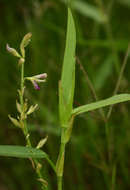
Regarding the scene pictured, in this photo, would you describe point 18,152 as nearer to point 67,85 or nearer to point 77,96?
point 67,85

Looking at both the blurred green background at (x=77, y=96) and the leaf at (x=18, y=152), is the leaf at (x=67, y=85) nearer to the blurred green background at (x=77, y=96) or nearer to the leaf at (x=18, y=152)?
the leaf at (x=18, y=152)

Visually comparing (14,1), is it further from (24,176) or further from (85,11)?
(24,176)

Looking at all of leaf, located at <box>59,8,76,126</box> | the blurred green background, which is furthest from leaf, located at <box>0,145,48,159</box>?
the blurred green background

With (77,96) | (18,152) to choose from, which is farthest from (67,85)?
(77,96)

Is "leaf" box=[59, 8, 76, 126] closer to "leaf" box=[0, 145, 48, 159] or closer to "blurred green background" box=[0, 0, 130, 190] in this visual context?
"leaf" box=[0, 145, 48, 159]

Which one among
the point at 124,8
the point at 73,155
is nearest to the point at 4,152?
the point at 73,155

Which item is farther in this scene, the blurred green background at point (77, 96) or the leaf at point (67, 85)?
the blurred green background at point (77, 96)

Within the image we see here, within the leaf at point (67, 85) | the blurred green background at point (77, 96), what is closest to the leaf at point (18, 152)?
the leaf at point (67, 85)

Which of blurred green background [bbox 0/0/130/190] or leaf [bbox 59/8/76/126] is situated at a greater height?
leaf [bbox 59/8/76/126]
